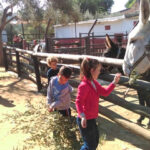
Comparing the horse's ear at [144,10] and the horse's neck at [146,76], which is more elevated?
the horse's ear at [144,10]

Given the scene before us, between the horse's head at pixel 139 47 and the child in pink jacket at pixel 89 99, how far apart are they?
31cm

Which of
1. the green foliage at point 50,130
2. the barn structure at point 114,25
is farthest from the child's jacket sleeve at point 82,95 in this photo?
the barn structure at point 114,25

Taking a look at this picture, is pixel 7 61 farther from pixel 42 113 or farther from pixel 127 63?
pixel 127 63

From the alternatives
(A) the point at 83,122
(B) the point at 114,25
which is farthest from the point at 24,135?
(B) the point at 114,25

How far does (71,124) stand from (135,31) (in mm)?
1502

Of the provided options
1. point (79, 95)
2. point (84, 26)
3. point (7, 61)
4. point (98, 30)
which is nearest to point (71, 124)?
point (79, 95)

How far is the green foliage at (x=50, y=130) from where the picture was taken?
2.71 m

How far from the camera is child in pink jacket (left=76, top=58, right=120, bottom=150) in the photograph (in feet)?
7.16

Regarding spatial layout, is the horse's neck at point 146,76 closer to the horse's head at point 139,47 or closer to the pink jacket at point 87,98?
the horse's head at point 139,47

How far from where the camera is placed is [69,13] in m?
17.7

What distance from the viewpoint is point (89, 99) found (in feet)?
7.39

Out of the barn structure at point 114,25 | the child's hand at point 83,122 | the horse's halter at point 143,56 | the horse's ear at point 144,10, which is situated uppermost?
the barn structure at point 114,25

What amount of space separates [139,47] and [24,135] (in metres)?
2.56

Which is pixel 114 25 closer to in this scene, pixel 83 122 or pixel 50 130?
pixel 50 130
